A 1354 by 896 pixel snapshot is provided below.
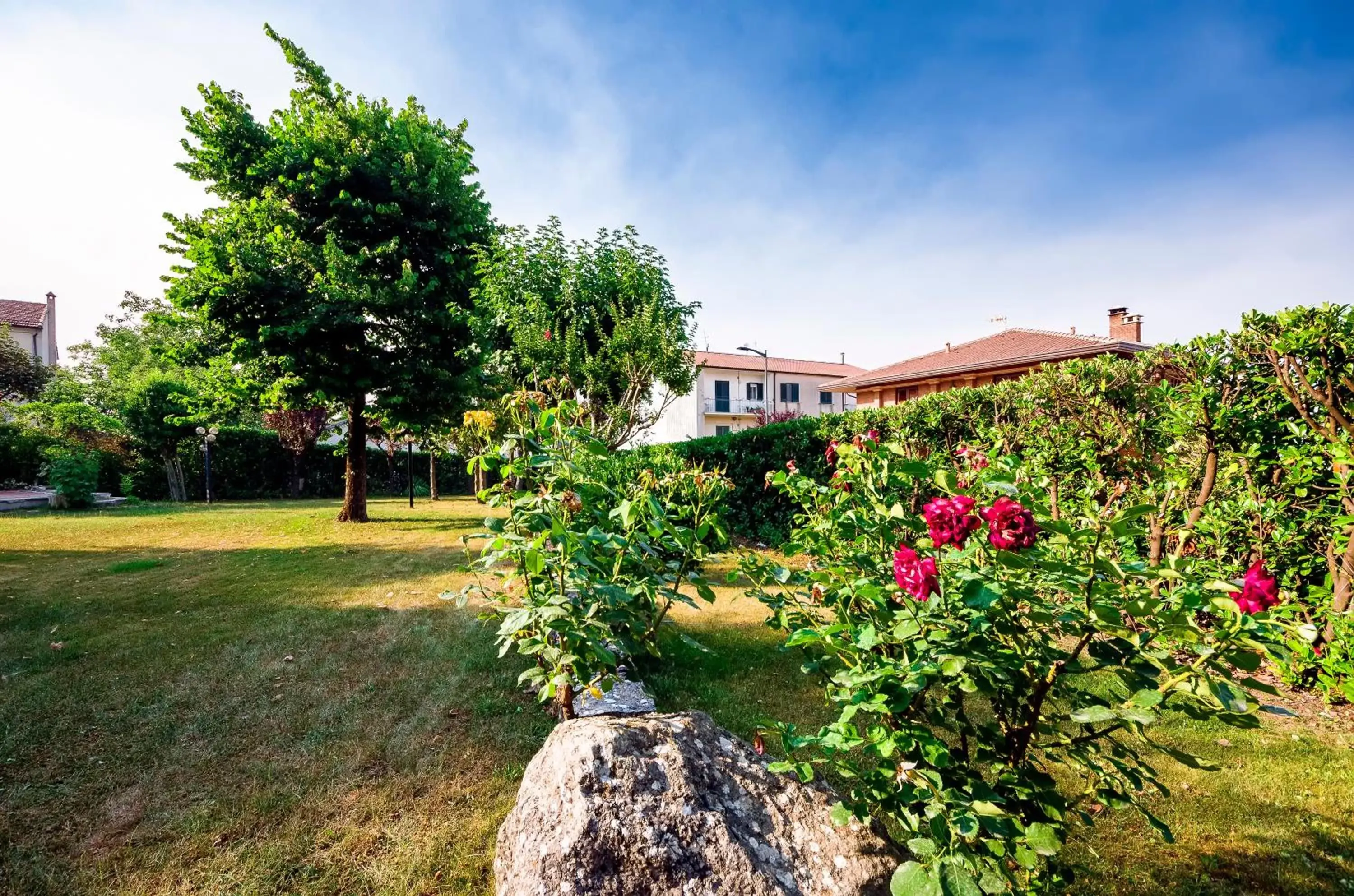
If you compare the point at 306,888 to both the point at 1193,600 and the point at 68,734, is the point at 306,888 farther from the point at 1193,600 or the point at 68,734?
the point at 1193,600

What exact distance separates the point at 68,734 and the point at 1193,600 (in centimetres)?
491

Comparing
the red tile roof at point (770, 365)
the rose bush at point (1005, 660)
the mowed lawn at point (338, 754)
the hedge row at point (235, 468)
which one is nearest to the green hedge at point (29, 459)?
A: the hedge row at point (235, 468)

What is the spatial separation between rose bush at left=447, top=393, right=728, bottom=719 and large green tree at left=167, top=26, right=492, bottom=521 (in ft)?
27.2

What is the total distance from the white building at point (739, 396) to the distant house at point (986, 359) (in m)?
14.3

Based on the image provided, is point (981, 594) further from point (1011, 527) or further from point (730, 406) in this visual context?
point (730, 406)

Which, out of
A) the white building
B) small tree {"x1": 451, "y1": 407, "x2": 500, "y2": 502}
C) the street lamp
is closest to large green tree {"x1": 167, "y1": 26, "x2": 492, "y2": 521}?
small tree {"x1": 451, "y1": 407, "x2": 500, "y2": 502}

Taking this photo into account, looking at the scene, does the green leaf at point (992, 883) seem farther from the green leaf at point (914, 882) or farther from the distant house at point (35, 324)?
the distant house at point (35, 324)

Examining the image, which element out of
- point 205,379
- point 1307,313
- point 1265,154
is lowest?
point 1307,313

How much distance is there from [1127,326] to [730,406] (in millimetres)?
21865

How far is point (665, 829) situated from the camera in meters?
1.62

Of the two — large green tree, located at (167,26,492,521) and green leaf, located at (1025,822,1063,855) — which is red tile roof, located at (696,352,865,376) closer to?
large green tree, located at (167,26,492,521)

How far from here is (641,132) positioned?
7473 millimetres

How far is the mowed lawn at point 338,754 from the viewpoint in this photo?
1969 mm


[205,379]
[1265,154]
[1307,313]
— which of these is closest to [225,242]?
[205,379]
